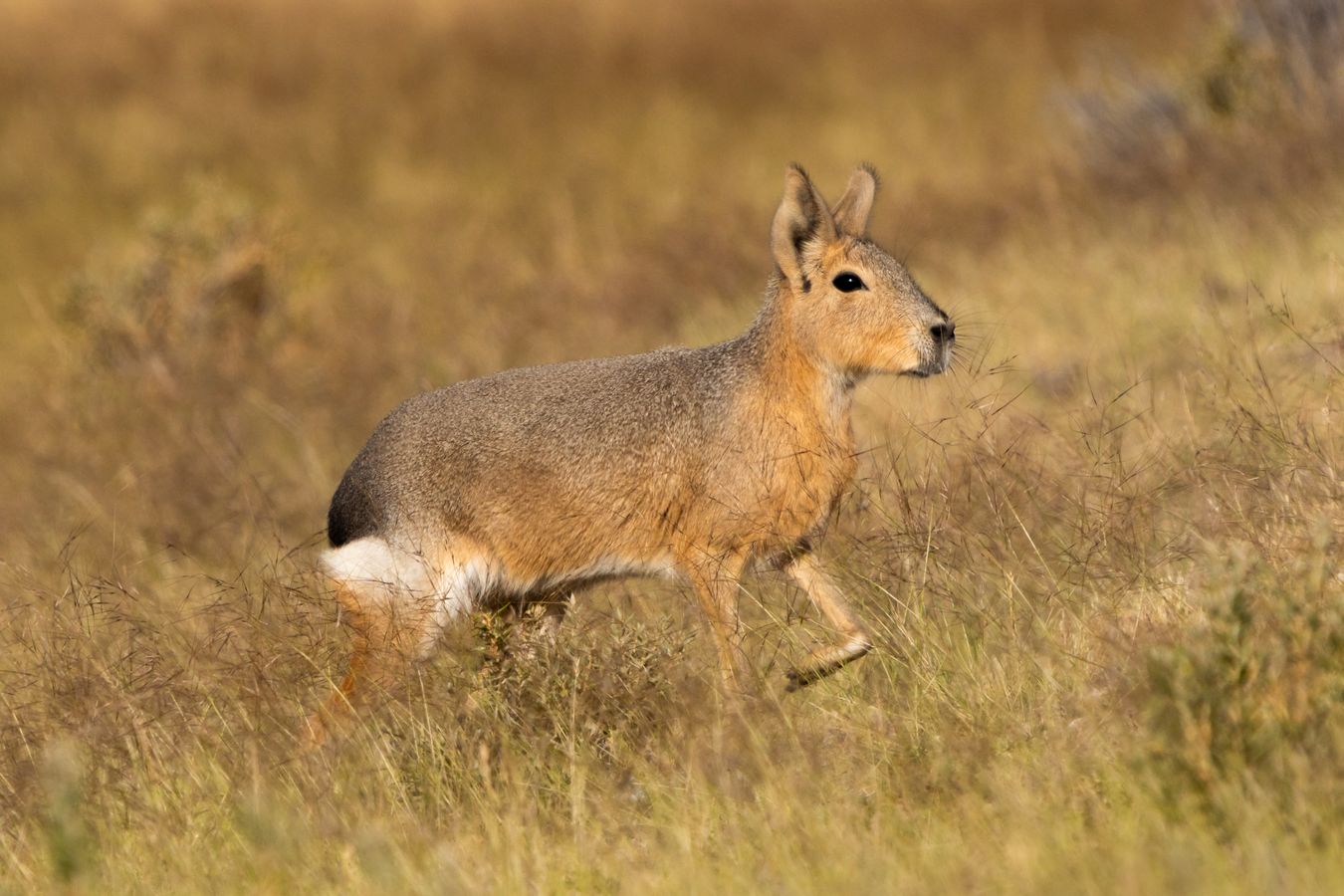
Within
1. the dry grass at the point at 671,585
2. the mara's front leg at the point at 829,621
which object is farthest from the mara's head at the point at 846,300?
the mara's front leg at the point at 829,621

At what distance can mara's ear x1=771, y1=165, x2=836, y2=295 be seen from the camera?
220 inches

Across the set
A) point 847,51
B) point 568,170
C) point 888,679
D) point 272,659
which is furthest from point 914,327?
point 847,51

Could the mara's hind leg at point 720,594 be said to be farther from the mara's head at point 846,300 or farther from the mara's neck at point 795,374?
the mara's head at point 846,300

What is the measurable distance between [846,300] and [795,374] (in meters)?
0.30

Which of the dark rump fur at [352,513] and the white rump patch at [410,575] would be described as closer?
the white rump patch at [410,575]

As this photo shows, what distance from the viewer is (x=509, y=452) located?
5488mm

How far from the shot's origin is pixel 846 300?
5594 millimetres

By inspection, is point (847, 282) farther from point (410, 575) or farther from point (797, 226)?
point (410, 575)

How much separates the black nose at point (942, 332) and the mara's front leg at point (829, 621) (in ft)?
2.65

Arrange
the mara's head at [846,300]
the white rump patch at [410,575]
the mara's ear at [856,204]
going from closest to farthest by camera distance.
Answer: the white rump patch at [410,575] → the mara's head at [846,300] → the mara's ear at [856,204]

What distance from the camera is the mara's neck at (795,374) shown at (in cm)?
559

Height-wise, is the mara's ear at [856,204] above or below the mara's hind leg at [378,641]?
above

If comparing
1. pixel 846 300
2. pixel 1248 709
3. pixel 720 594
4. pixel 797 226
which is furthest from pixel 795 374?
pixel 1248 709

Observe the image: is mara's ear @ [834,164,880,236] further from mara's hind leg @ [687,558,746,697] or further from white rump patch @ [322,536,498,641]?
white rump patch @ [322,536,498,641]
